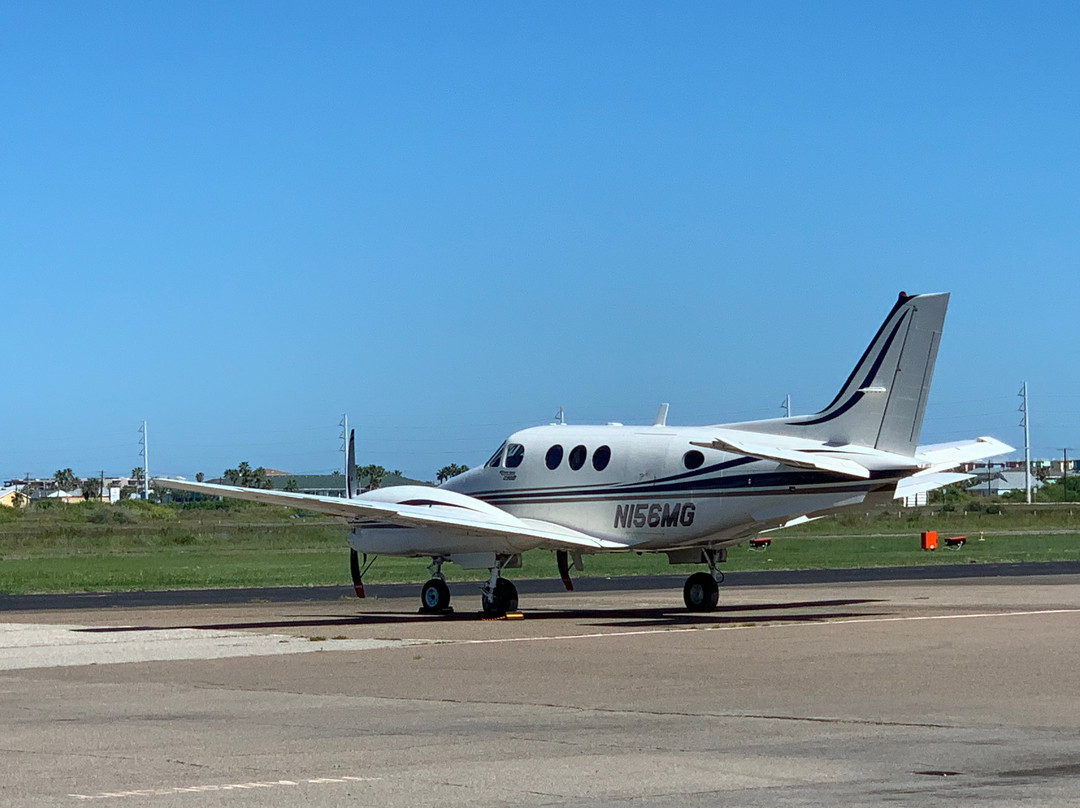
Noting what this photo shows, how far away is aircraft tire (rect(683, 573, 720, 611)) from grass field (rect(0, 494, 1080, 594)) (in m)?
7.27

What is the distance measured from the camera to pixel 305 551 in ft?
222

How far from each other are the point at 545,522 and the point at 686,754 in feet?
55.5

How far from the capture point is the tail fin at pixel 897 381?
25.7 m

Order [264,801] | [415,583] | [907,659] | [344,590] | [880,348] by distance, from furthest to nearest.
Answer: [415,583]
[344,590]
[880,348]
[907,659]
[264,801]

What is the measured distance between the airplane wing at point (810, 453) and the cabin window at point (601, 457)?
7.24ft

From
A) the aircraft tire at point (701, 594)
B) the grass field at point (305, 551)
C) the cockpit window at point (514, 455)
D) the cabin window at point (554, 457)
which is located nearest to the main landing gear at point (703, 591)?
the aircraft tire at point (701, 594)

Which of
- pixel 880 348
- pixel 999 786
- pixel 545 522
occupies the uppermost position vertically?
pixel 880 348

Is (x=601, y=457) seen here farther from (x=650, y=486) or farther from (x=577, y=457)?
(x=650, y=486)

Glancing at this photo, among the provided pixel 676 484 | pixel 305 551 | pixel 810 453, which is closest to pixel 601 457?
pixel 676 484

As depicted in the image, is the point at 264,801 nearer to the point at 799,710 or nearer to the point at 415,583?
the point at 799,710

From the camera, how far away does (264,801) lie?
9.83 m

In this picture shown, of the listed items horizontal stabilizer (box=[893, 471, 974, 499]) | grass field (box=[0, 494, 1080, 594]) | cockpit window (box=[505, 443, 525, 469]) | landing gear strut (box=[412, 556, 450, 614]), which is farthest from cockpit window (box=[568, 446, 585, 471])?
horizontal stabilizer (box=[893, 471, 974, 499])

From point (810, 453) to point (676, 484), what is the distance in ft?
8.77

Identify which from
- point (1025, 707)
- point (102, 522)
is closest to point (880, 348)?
point (1025, 707)
